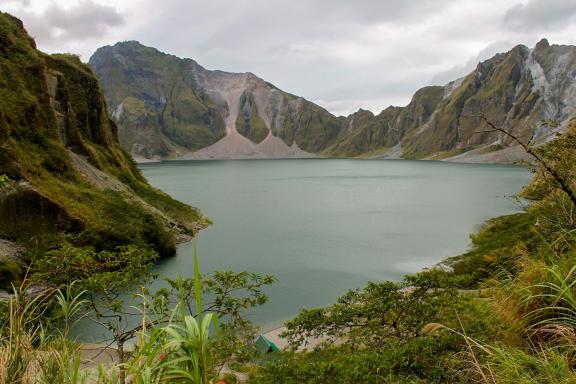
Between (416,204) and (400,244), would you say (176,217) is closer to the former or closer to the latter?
(400,244)

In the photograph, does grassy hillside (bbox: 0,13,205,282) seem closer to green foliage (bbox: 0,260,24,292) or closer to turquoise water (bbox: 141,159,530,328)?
green foliage (bbox: 0,260,24,292)

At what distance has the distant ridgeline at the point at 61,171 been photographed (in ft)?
97.8

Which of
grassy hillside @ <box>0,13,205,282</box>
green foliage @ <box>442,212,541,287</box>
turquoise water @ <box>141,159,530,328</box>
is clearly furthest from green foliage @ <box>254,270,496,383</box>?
grassy hillside @ <box>0,13,205,282</box>

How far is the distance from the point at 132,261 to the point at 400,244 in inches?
1311

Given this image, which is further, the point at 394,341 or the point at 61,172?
the point at 61,172

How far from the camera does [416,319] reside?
13188 mm

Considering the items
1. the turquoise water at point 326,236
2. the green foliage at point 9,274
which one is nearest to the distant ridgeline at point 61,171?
the green foliage at point 9,274

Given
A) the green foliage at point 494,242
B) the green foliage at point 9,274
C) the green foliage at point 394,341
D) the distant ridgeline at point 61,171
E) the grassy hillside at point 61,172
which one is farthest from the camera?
the distant ridgeline at point 61,171

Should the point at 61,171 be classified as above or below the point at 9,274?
above

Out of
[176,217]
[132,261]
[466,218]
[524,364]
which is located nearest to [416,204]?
[466,218]

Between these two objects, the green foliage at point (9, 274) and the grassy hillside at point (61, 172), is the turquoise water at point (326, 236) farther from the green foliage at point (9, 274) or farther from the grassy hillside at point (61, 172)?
the green foliage at point (9, 274)

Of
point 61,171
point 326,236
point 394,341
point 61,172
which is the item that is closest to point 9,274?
point 61,172

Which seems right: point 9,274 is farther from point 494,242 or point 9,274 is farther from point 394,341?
point 494,242

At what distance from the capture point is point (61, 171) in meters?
37.5
